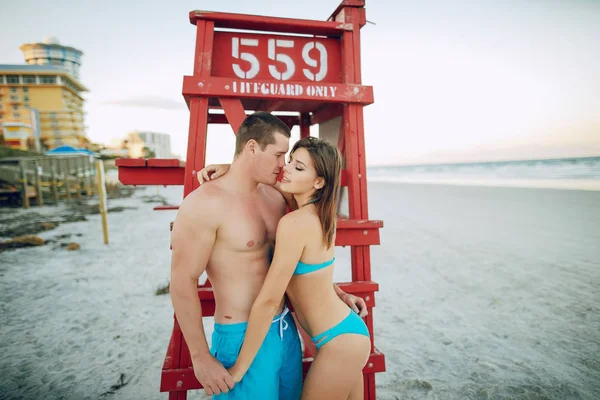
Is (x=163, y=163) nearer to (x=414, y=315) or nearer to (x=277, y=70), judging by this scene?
(x=277, y=70)

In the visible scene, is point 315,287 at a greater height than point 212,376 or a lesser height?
greater

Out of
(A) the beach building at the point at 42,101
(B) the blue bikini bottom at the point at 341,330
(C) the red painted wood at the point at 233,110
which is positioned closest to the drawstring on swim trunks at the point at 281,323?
(B) the blue bikini bottom at the point at 341,330

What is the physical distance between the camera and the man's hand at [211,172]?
213 centimetres

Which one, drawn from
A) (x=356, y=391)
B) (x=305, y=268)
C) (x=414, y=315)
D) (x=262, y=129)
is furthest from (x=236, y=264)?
(x=414, y=315)

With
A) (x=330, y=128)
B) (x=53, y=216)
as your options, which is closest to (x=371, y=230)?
(x=330, y=128)

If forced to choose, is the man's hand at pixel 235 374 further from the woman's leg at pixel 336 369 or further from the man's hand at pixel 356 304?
the man's hand at pixel 356 304

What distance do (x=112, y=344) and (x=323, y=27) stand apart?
445cm

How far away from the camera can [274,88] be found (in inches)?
93.4

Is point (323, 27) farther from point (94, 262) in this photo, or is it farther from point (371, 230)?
point (94, 262)

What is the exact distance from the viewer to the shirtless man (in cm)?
177

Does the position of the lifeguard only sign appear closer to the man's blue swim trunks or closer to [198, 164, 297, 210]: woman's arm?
[198, 164, 297, 210]: woman's arm

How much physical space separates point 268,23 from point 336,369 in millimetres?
2400

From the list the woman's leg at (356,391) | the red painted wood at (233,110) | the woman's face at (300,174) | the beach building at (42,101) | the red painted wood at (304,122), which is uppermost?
the beach building at (42,101)

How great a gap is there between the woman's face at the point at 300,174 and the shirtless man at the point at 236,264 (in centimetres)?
16
